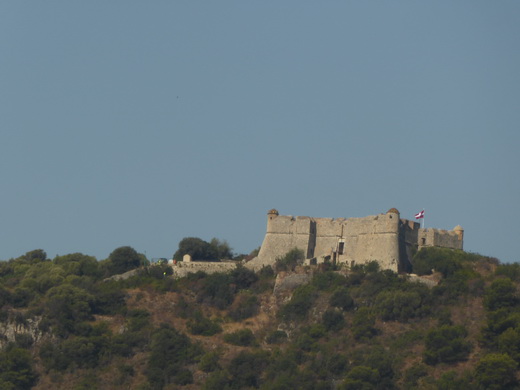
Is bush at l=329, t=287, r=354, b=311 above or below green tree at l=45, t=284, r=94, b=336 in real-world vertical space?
above

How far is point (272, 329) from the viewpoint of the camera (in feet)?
255

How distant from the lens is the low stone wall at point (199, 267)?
83.4 meters

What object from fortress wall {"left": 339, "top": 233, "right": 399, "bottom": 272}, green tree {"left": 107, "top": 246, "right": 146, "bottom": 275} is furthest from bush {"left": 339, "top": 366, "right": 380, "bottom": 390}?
green tree {"left": 107, "top": 246, "right": 146, "bottom": 275}

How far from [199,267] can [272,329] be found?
26.9 ft

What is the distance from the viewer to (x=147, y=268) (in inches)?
3334

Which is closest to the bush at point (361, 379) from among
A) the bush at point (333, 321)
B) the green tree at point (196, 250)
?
the bush at point (333, 321)

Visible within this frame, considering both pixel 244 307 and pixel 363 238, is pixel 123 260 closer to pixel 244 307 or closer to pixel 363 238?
pixel 244 307

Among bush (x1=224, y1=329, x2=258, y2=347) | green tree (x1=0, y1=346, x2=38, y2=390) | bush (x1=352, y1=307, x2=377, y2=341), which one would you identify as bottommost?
green tree (x1=0, y1=346, x2=38, y2=390)

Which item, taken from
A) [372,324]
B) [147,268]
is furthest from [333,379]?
[147,268]

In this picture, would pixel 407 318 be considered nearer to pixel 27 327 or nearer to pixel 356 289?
pixel 356 289

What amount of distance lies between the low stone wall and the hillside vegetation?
624 mm

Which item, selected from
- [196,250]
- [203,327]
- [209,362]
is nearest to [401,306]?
[209,362]

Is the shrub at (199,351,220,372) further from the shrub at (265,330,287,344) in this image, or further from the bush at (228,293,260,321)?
the bush at (228,293,260,321)

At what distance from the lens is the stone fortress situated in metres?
79.5
